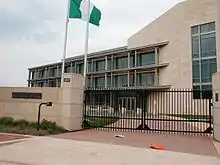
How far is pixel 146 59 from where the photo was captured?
47.6 metres

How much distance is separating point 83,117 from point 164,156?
7791mm

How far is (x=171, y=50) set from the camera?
4359 cm

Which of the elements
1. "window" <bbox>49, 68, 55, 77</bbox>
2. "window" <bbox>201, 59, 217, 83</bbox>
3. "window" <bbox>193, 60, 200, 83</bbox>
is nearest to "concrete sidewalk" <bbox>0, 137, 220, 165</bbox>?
"window" <bbox>201, 59, 217, 83</bbox>

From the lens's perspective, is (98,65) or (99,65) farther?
(98,65)

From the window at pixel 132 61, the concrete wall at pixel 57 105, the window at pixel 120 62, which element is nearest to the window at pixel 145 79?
the window at pixel 132 61

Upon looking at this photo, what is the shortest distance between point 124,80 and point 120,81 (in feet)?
3.51

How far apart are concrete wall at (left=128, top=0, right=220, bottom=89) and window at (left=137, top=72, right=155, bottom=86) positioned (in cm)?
166

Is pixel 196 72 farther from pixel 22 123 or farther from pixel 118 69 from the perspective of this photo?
pixel 22 123

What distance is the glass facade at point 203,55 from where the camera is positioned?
38.0 m

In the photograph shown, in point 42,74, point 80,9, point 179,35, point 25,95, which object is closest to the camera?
point 25,95

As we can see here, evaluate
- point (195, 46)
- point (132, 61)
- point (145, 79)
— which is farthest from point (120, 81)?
point (195, 46)

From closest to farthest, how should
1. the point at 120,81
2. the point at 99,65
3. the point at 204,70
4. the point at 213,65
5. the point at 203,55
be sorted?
the point at 213,65 → the point at 204,70 → the point at 203,55 → the point at 120,81 → the point at 99,65

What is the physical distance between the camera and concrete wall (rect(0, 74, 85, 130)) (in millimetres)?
14117

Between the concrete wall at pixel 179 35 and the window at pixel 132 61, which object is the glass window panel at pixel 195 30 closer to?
the concrete wall at pixel 179 35
